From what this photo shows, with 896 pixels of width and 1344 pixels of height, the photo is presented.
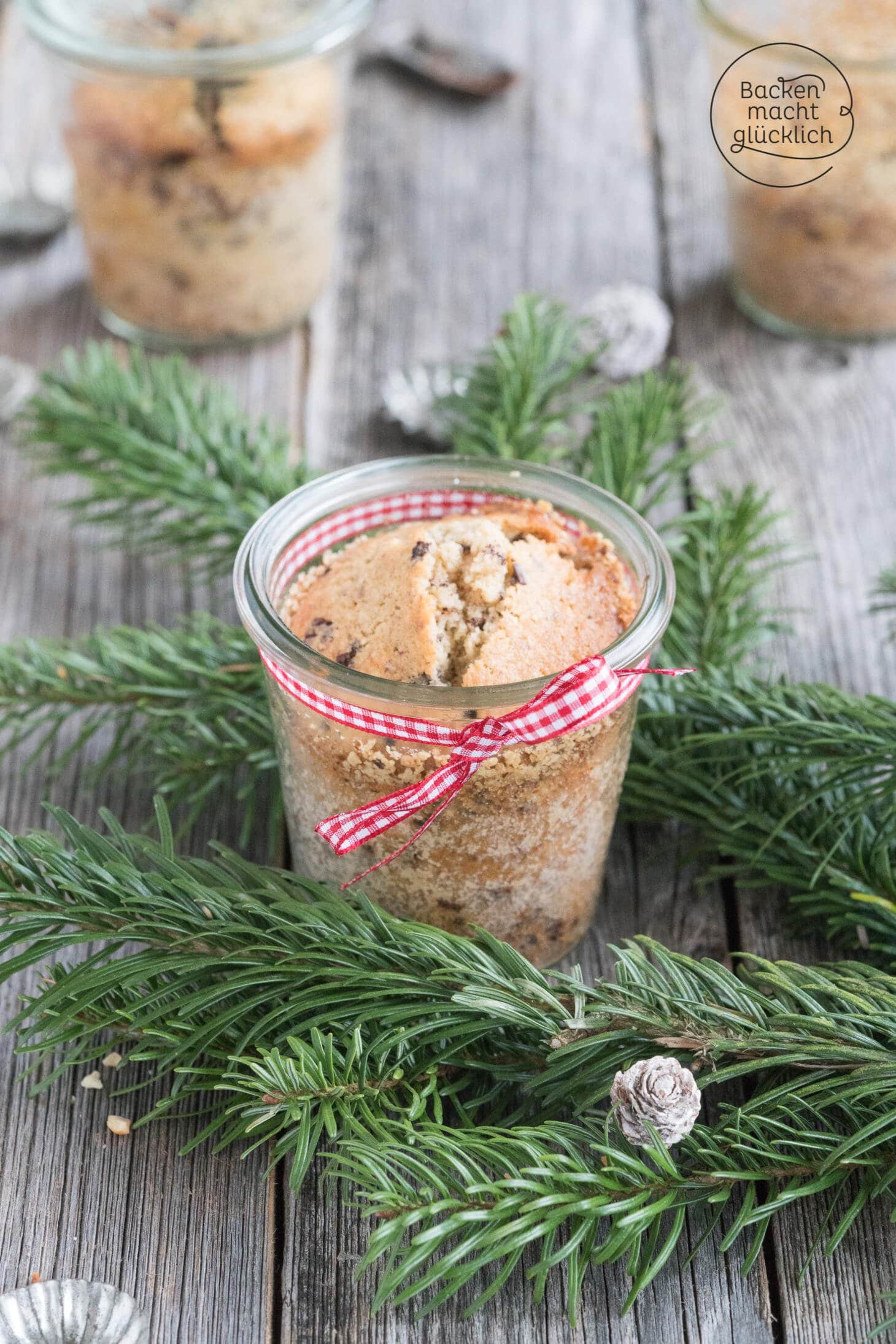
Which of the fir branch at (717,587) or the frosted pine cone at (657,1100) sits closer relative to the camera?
the frosted pine cone at (657,1100)

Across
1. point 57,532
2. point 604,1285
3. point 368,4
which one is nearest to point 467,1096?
point 604,1285

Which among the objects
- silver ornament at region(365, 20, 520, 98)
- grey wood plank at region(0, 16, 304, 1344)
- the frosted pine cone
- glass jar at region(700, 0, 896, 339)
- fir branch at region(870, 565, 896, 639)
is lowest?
grey wood plank at region(0, 16, 304, 1344)

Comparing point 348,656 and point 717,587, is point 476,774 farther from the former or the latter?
point 717,587

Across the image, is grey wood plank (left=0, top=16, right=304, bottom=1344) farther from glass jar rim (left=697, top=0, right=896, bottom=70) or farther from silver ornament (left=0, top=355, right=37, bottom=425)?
glass jar rim (left=697, top=0, right=896, bottom=70)

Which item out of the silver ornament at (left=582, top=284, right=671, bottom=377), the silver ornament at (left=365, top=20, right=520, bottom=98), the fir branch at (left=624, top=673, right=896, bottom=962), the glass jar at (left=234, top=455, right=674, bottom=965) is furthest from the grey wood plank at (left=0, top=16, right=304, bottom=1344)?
the silver ornament at (left=365, top=20, right=520, bottom=98)

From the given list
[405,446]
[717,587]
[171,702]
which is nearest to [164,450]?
[171,702]

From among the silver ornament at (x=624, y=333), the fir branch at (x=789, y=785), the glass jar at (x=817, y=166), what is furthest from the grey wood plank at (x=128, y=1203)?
the glass jar at (x=817, y=166)

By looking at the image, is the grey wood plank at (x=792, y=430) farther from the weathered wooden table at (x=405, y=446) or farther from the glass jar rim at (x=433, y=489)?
the glass jar rim at (x=433, y=489)
